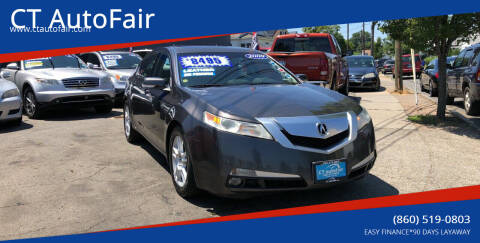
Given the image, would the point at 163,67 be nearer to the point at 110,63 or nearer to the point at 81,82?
the point at 81,82

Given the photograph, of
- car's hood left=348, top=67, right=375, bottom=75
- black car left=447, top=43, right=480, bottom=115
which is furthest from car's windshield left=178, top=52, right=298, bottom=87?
car's hood left=348, top=67, right=375, bottom=75

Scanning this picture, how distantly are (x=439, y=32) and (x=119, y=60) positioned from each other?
818 centimetres

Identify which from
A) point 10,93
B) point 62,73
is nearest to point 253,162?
point 10,93

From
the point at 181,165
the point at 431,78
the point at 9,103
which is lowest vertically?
the point at 181,165

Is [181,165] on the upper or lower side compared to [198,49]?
lower

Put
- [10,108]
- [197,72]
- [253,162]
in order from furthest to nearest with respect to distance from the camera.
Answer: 1. [10,108]
2. [197,72]
3. [253,162]

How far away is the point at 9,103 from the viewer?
27.3 ft

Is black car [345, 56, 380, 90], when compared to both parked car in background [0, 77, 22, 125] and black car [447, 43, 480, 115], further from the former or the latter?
parked car in background [0, 77, 22, 125]

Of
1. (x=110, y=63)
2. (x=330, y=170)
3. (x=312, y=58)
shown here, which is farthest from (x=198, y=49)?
(x=110, y=63)

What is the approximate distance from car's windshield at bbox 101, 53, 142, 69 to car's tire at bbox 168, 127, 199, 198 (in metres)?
7.86

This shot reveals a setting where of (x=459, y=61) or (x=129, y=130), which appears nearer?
(x=129, y=130)

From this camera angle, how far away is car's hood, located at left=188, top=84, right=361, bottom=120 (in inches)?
151

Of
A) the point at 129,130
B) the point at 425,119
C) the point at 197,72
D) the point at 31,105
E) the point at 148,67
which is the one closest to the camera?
the point at 197,72

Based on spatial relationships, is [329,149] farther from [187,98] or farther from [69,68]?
[69,68]
